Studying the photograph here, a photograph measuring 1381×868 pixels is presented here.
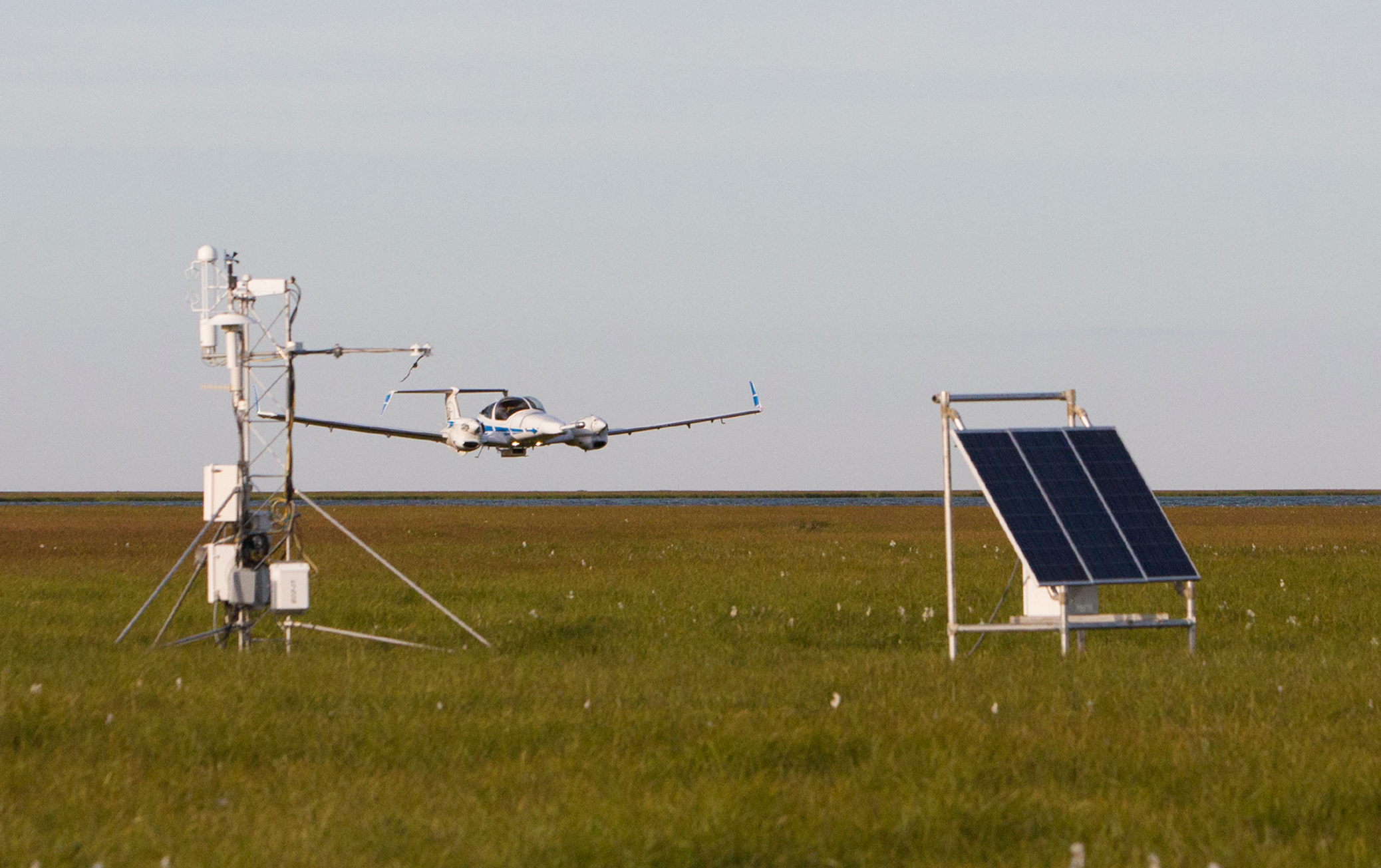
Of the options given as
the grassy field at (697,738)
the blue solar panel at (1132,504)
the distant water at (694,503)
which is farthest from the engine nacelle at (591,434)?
the distant water at (694,503)

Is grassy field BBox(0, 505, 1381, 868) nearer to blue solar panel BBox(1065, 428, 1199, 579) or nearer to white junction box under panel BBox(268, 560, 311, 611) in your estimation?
white junction box under panel BBox(268, 560, 311, 611)

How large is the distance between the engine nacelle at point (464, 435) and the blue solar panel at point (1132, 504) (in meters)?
30.8

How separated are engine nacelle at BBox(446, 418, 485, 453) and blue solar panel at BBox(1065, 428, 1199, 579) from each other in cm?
3077

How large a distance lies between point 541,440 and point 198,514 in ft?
111

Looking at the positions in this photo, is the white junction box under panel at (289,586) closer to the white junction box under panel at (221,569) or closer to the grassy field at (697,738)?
the grassy field at (697,738)

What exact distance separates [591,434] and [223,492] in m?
33.3

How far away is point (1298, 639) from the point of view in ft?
A: 52.0

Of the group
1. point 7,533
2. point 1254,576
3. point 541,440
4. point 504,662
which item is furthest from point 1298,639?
point 7,533

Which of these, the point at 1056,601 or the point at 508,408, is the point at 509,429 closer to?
the point at 508,408

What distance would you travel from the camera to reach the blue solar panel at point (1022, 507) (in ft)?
43.6

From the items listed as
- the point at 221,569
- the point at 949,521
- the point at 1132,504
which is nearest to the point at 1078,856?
the point at 949,521

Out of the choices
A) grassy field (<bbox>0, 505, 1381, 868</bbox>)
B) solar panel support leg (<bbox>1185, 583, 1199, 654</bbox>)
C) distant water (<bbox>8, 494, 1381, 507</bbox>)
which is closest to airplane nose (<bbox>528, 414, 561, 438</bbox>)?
grassy field (<bbox>0, 505, 1381, 868</bbox>)

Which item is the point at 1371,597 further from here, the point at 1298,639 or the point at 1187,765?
the point at 1187,765

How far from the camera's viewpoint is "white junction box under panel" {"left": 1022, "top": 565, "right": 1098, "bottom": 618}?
14.0 m
